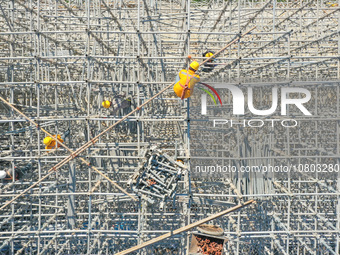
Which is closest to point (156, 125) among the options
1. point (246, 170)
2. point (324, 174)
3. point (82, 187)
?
point (82, 187)

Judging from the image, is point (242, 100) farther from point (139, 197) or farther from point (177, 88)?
point (139, 197)

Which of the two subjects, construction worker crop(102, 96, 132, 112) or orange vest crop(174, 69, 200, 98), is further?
construction worker crop(102, 96, 132, 112)

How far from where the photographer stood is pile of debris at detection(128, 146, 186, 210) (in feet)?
19.2

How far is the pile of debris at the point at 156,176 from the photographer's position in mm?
5863

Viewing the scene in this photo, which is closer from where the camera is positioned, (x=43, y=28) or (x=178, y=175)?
(x=178, y=175)

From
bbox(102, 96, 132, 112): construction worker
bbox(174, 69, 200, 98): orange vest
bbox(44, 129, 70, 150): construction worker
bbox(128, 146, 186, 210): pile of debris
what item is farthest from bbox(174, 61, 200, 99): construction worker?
bbox(44, 129, 70, 150): construction worker

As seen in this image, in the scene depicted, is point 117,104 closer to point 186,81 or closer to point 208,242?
point 186,81

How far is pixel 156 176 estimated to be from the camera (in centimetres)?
592

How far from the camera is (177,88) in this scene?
574 cm

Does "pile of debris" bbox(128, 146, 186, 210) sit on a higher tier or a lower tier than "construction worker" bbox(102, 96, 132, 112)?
lower

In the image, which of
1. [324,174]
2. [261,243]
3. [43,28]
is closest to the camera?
[324,174]

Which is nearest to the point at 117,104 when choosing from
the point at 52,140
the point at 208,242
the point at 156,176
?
the point at 52,140

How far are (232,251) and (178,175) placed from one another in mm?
3948

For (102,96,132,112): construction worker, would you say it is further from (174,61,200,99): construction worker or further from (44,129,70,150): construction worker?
(174,61,200,99): construction worker
